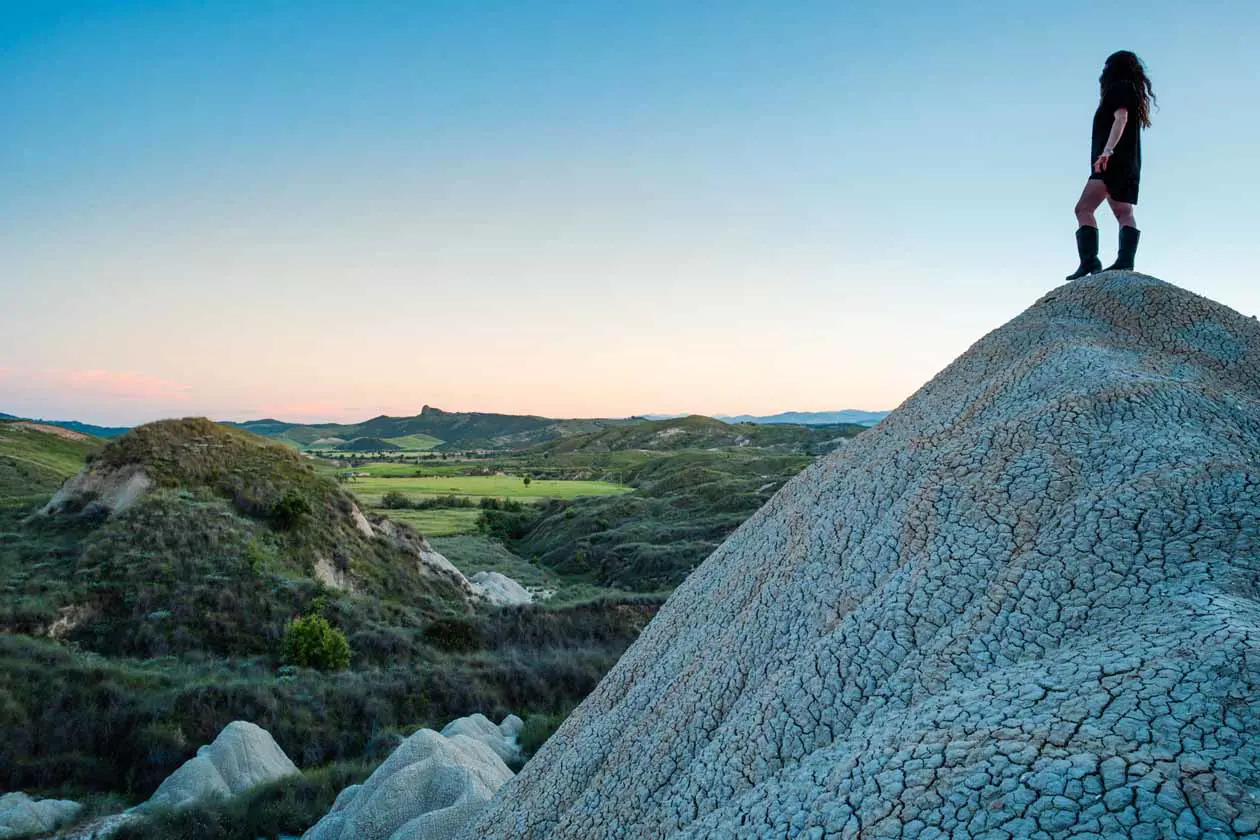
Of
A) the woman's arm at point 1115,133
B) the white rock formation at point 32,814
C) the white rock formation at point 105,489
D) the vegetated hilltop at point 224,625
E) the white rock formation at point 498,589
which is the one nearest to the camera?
the woman's arm at point 1115,133

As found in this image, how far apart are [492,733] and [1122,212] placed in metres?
11.9

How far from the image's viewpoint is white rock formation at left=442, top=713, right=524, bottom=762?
11648 millimetres

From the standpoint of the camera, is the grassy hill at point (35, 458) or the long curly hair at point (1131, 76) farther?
the grassy hill at point (35, 458)

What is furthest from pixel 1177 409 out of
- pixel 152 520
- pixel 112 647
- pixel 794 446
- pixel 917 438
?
pixel 794 446

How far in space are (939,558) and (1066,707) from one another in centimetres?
135

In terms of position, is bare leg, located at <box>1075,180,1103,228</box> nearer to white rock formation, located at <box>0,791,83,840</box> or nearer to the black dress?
the black dress

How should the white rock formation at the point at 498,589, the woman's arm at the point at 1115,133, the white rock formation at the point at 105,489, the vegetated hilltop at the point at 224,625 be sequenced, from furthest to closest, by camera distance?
the white rock formation at the point at 498,589
the white rock formation at the point at 105,489
the vegetated hilltop at the point at 224,625
the woman's arm at the point at 1115,133

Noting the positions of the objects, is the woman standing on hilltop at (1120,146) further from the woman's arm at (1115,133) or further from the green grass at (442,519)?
the green grass at (442,519)

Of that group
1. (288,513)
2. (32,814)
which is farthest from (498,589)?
(32,814)

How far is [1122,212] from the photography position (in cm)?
580

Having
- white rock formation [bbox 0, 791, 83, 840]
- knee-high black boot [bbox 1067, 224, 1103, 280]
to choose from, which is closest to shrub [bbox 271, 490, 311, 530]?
white rock formation [bbox 0, 791, 83, 840]

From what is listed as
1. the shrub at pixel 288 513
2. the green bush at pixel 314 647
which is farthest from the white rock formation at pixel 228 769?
the shrub at pixel 288 513

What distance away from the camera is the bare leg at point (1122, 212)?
5770 mm

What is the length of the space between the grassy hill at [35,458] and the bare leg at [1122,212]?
99.2ft
